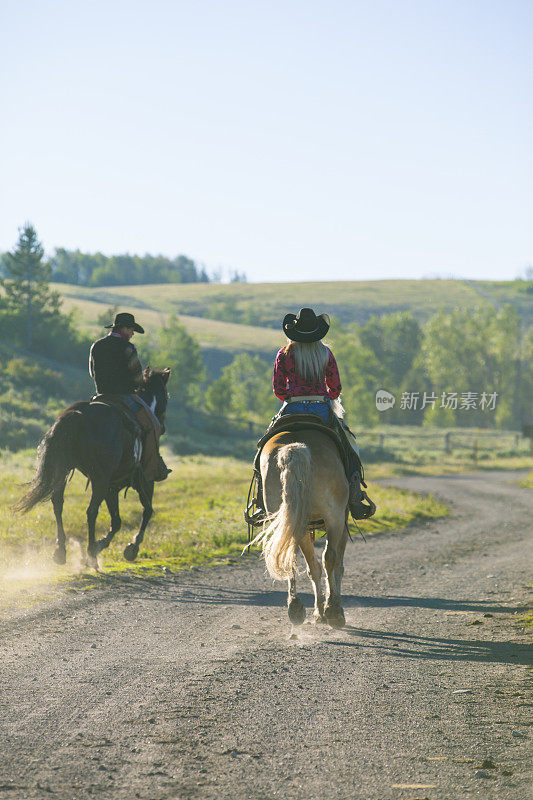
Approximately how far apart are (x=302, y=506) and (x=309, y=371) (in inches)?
75.7

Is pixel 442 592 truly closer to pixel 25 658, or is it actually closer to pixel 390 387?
pixel 25 658

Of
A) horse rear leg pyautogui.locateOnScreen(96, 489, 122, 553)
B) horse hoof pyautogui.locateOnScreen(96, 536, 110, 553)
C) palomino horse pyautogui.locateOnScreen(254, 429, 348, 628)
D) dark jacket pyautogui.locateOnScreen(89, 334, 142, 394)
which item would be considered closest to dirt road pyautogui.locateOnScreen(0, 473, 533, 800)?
palomino horse pyautogui.locateOnScreen(254, 429, 348, 628)

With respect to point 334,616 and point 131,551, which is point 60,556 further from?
point 334,616

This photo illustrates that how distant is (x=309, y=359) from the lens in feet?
28.5

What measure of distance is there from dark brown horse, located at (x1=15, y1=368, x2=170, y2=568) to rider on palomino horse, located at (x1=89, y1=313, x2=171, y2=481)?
50cm

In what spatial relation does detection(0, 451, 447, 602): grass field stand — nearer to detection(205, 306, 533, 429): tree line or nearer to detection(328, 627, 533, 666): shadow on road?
detection(328, 627, 533, 666): shadow on road

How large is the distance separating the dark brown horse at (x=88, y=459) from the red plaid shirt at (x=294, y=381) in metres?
3.83

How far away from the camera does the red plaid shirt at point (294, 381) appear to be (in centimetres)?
870

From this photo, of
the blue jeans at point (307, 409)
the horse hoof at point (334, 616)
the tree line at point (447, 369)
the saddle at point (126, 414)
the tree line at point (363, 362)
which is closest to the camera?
the horse hoof at point (334, 616)

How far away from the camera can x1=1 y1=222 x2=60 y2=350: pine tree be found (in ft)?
212

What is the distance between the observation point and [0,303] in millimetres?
64062

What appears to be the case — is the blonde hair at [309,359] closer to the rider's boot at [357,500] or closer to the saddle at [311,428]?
the saddle at [311,428]

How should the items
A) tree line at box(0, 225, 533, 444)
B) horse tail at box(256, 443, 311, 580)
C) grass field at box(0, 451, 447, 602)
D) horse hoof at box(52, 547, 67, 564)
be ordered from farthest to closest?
tree line at box(0, 225, 533, 444) < grass field at box(0, 451, 447, 602) < horse hoof at box(52, 547, 67, 564) < horse tail at box(256, 443, 311, 580)

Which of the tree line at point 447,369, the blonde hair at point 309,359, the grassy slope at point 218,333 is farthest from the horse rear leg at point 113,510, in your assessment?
the grassy slope at point 218,333
